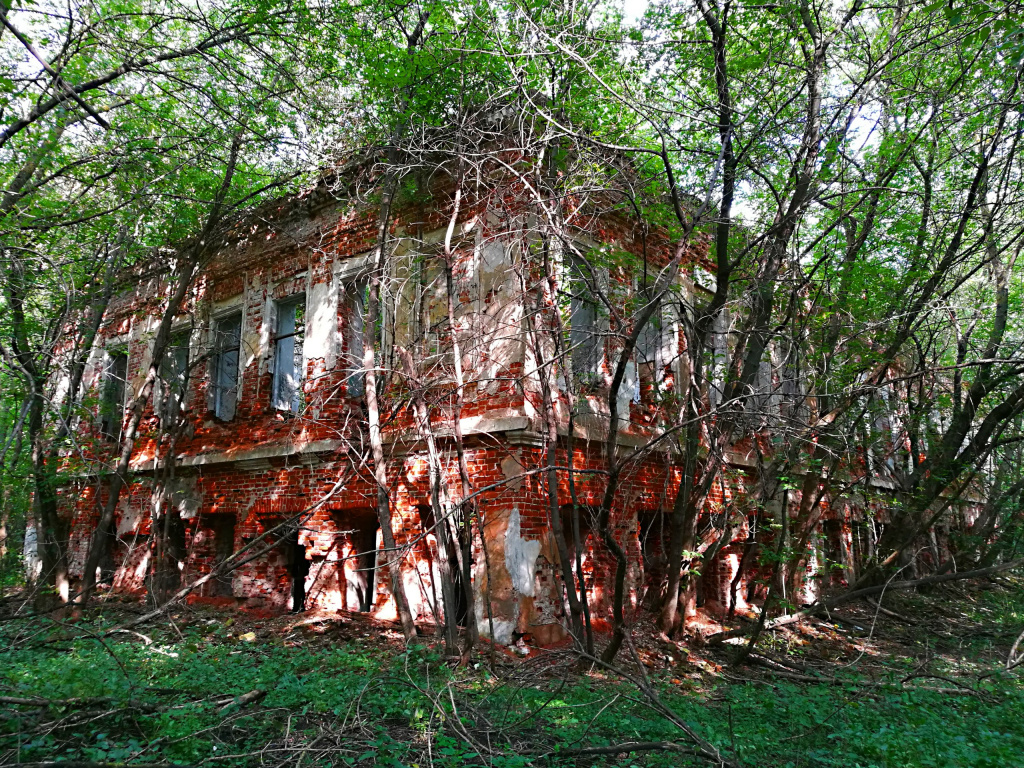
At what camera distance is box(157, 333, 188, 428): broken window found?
10427 mm

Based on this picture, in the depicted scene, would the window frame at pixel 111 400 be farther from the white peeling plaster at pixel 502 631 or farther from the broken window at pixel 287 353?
the white peeling plaster at pixel 502 631

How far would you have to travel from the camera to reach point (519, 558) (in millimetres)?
6785

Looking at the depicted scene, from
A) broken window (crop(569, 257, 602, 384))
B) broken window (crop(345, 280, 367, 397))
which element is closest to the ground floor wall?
broken window (crop(569, 257, 602, 384))

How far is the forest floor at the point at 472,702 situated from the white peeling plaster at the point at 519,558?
74 centimetres

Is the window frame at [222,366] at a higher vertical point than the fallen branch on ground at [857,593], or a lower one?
higher

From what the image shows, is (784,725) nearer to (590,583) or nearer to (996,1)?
(590,583)

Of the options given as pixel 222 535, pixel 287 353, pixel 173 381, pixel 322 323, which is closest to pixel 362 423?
pixel 322 323

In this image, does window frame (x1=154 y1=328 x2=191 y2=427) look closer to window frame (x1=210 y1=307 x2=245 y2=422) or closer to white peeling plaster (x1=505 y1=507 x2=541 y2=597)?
window frame (x1=210 y1=307 x2=245 y2=422)

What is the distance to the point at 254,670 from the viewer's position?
5.68 meters

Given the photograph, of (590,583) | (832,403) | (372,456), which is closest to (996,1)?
(832,403)

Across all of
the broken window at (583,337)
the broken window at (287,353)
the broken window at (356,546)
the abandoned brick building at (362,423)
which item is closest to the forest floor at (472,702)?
the broken window at (356,546)

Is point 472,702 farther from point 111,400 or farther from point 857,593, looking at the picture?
point 111,400

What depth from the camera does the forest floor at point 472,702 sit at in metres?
3.88

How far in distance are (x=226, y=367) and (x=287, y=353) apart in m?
1.47
